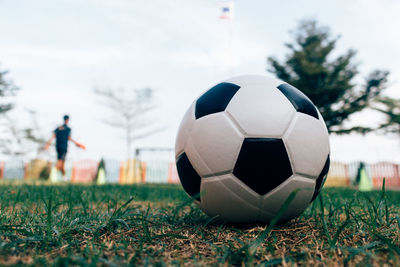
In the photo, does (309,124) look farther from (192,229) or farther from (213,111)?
(192,229)

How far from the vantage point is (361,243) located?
5.08 feet

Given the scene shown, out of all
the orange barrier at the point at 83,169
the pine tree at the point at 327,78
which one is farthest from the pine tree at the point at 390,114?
the orange barrier at the point at 83,169

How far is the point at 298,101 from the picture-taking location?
1.91 metres

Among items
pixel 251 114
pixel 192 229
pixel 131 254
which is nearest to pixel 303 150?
pixel 251 114

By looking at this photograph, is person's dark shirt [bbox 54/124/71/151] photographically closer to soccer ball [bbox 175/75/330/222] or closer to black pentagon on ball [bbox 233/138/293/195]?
soccer ball [bbox 175/75/330/222]

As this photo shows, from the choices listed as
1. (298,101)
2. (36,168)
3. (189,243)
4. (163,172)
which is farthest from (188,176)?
(163,172)

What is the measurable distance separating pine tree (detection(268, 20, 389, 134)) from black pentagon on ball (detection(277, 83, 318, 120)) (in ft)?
82.1

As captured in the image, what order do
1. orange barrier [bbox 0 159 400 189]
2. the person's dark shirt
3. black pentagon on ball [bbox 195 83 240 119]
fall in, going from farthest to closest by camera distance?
orange barrier [bbox 0 159 400 189], the person's dark shirt, black pentagon on ball [bbox 195 83 240 119]

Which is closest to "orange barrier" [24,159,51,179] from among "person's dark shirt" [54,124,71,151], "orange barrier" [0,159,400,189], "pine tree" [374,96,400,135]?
"orange barrier" [0,159,400,189]

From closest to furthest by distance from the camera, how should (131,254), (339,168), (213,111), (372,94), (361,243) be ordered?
(131,254) → (361,243) → (213,111) → (339,168) → (372,94)

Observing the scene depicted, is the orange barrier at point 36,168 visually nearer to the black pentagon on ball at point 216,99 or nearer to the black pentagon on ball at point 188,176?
the black pentagon on ball at point 188,176

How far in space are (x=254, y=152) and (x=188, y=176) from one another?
542 millimetres

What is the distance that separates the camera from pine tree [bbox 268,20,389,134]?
2523 centimetres

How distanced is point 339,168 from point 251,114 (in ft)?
70.5
